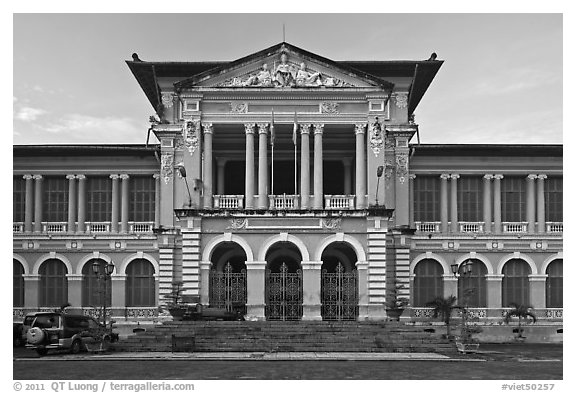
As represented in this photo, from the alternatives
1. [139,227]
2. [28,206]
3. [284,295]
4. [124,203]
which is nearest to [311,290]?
[284,295]

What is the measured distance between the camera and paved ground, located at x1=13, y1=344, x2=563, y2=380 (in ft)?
92.0

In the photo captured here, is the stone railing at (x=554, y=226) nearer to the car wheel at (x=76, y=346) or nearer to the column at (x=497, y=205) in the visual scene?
the column at (x=497, y=205)

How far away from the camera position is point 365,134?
46.1 m

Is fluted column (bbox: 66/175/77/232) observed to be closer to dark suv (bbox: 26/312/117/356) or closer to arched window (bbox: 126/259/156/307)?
arched window (bbox: 126/259/156/307)

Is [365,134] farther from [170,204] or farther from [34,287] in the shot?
[34,287]

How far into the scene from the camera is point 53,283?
2005 inches

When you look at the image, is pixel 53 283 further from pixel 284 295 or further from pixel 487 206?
pixel 487 206

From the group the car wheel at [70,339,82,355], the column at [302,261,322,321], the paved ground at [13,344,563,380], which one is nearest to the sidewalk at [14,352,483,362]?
the paved ground at [13,344,563,380]

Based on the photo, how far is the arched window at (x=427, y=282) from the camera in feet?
165

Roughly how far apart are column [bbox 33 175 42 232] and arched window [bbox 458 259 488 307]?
23069 millimetres

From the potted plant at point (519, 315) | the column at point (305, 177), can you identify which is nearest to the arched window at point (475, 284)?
the potted plant at point (519, 315)

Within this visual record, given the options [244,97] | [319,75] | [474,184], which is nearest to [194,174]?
[244,97]

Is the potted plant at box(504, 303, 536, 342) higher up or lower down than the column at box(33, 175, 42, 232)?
lower down

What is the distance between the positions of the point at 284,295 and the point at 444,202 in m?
11.4
